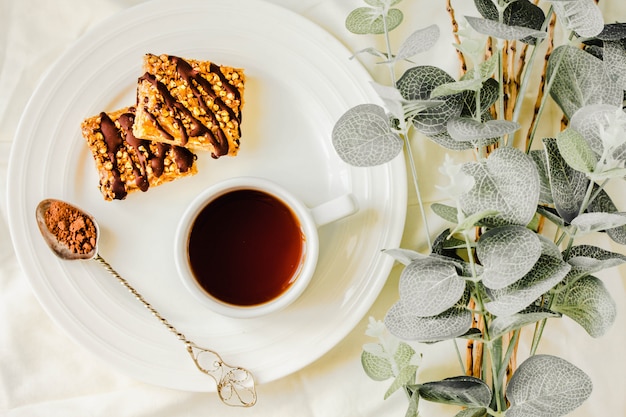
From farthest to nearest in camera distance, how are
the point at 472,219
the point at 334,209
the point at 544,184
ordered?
the point at 334,209
the point at 544,184
the point at 472,219

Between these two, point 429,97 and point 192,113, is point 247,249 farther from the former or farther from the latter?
point 429,97

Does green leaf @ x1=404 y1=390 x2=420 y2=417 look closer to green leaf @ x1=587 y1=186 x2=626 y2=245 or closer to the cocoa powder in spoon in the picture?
green leaf @ x1=587 y1=186 x2=626 y2=245

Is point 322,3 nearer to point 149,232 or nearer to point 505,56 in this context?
point 505,56

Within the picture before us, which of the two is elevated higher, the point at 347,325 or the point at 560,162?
the point at 560,162

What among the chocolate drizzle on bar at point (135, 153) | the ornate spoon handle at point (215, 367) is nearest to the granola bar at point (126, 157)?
the chocolate drizzle on bar at point (135, 153)

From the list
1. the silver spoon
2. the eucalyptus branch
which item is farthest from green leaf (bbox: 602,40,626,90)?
the silver spoon

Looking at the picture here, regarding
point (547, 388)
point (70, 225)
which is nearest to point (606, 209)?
point (547, 388)

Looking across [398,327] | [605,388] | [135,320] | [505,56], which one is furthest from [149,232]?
[605,388]
